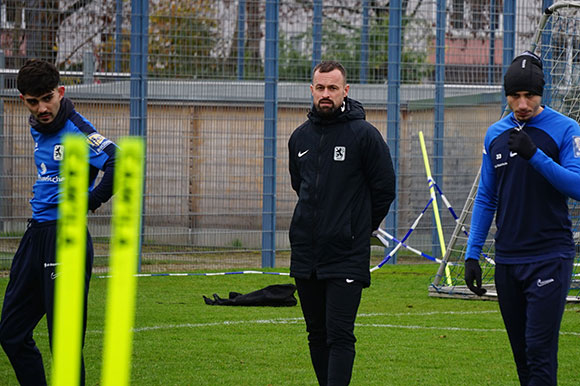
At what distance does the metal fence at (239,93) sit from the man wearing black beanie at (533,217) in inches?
381

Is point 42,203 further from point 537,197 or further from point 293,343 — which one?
point 293,343

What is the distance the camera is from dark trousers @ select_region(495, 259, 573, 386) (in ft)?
17.3

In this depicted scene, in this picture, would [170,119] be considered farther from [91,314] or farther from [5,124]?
[91,314]

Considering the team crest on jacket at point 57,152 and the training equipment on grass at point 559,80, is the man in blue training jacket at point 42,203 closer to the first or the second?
the team crest on jacket at point 57,152

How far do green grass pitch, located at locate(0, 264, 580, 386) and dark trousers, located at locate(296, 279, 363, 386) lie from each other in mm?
1197

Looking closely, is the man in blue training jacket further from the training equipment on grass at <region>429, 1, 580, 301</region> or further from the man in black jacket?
the training equipment on grass at <region>429, 1, 580, 301</region>

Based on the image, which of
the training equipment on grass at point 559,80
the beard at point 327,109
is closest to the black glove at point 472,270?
the beard at point 327,109

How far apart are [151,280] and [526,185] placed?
890 cm

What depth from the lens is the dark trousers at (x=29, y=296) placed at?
18.2 ft

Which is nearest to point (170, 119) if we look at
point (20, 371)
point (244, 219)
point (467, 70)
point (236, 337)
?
point (244, 219)

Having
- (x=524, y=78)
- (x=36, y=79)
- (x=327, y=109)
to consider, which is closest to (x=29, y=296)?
(x=36, y=79)

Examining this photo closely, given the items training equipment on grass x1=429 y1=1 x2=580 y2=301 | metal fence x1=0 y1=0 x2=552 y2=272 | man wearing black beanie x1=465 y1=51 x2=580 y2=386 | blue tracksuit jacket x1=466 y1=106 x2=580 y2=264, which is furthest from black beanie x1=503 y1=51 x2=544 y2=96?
metal fence x1=0 y1=0 x2=552 y2=272

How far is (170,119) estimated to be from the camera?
15.0 m

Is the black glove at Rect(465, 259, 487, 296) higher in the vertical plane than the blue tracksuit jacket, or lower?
lower
